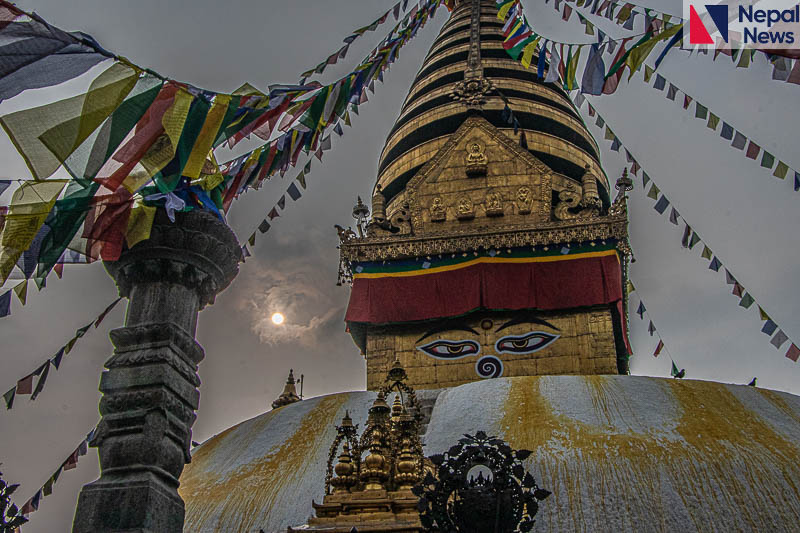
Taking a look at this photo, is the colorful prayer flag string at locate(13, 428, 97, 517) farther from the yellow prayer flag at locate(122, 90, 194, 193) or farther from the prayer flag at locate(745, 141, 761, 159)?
the prayer flag at locate(745, 141, 761, 159)

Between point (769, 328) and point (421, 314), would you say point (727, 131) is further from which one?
point (421, 314)

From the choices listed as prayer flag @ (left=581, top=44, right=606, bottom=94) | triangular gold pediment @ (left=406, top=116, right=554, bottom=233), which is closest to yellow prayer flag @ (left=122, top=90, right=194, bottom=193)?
prayer flag @ (left=581, top=44, right=606, bottom=94)

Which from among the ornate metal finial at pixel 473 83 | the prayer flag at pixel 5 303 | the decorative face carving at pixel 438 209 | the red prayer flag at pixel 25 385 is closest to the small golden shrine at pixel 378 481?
the red prayer flag at pixel 25 385

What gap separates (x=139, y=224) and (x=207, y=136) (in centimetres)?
84

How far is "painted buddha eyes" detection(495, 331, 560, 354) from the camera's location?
12.5 m

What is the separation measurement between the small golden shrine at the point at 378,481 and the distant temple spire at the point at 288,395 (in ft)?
23.5

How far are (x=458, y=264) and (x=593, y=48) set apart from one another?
6.65m

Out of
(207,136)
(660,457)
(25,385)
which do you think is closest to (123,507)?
(207,136)

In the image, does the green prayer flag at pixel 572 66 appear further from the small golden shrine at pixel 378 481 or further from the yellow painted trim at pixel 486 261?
the yellow painted trim at pixel 486 261

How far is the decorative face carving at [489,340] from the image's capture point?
40.6 feet

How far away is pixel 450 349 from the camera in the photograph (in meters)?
12.7

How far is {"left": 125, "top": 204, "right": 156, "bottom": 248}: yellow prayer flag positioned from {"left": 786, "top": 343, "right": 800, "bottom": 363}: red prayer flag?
9.21 metres

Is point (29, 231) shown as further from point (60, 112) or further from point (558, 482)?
point (558, 482)

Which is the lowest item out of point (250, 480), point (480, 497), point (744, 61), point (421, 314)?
point (480, 497)
